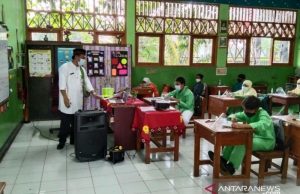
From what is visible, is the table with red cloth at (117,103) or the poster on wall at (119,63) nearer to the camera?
the table with red cloth at (117,103)

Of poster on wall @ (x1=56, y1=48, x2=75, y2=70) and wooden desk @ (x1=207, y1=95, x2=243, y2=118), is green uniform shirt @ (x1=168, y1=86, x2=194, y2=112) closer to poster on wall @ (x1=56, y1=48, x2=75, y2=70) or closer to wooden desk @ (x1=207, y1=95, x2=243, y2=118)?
wooden desk @ (x1=207, y1=95, x2=243, y2=118)

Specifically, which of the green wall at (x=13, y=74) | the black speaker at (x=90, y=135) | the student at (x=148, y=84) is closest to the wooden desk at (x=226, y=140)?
the black speaker at (x=90, y=135)

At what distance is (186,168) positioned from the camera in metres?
3.77

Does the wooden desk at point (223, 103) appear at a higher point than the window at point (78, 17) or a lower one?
lower

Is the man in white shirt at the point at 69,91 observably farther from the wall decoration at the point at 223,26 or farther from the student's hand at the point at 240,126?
the wall decoration at the point at 223,26

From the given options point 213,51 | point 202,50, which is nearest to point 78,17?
point 202,50

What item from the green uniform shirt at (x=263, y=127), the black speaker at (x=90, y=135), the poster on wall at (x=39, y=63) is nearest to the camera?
the green uniform shirt at (x=263, y=127)

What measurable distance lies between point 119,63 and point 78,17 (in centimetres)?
139

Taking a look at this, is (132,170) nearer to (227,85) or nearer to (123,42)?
(123,42)

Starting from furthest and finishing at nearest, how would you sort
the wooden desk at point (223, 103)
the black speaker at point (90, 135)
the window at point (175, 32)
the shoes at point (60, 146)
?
the window at point (175, 32)
the wooden desk at point (223, 103)
the shoes at point (60, 146)
the black speaker at point (90, 135)

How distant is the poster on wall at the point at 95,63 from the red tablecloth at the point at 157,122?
9.06 ft

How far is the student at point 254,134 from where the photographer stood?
3113 mm

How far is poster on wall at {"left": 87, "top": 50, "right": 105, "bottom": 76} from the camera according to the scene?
6395 mm

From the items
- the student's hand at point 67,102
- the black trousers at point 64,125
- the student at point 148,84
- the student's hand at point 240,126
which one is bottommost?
the black trousers at point 64,125
